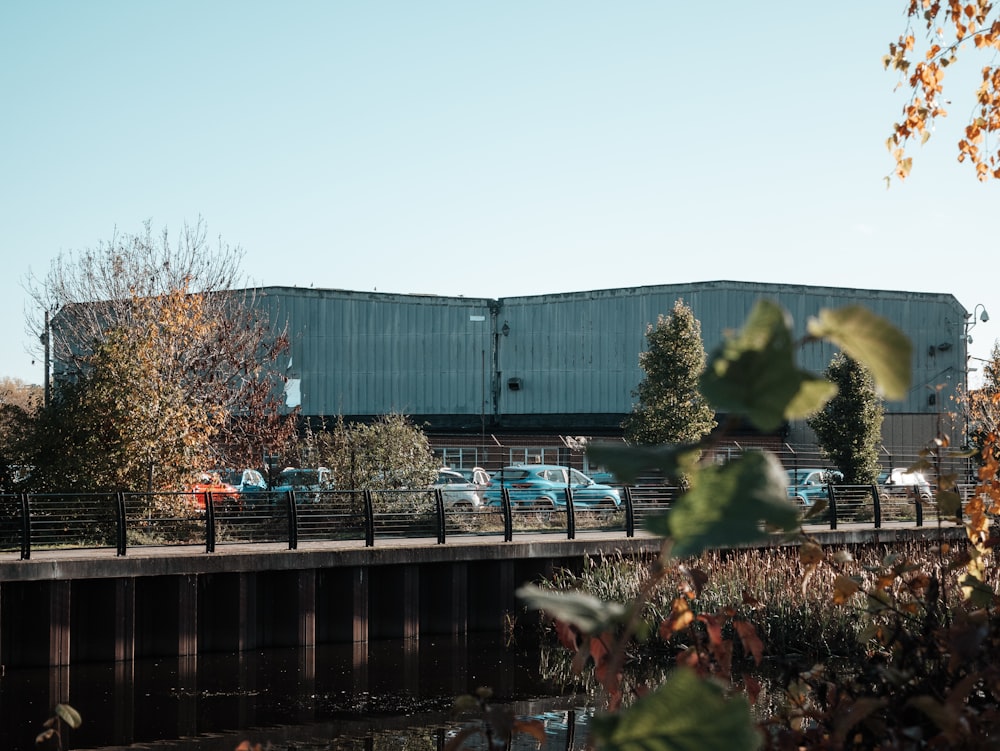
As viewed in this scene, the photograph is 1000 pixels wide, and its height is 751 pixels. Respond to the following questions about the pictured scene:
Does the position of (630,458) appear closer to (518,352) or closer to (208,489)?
(208,489)

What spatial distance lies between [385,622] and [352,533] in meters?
3.11

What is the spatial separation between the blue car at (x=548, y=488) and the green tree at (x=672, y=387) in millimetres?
2537

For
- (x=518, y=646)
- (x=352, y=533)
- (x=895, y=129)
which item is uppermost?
(x=895, y=129)

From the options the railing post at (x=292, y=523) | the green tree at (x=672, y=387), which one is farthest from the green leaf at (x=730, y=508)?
the green tree at (x=672, y=387)

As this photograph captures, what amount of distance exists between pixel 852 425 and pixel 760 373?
38.0 m

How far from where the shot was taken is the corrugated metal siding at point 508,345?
4969 centimetres

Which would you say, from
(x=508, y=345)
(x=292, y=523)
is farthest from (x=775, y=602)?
(x=508, y=345)

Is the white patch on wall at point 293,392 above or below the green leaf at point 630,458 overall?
above

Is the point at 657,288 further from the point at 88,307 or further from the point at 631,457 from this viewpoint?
the point at 631,457

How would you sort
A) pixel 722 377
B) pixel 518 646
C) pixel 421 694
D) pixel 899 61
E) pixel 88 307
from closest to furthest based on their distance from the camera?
pixel 722 377 < pixel 899 61 < pixel 421 694 < pixel 518 646 < pixel 88 307

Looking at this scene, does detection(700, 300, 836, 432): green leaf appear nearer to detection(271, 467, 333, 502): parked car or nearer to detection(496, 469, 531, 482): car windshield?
detection(271, 467, 333, 502): parked car

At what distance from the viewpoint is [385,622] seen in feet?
68.0

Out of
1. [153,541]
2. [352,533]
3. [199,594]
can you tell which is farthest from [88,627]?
[352,533]

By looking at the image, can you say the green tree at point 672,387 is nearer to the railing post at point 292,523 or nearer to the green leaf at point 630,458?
the railing post at point 292,523
